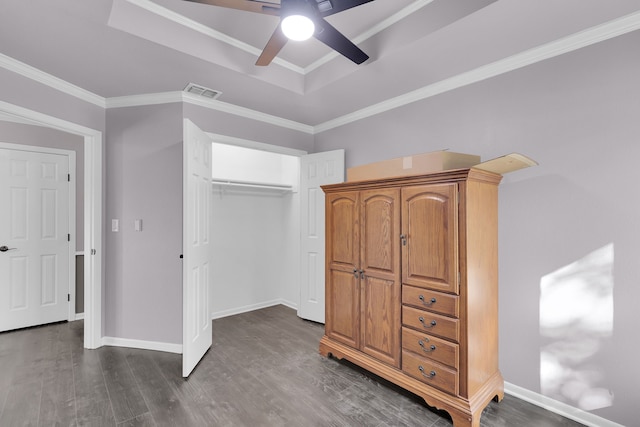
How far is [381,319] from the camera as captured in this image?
7.77ft

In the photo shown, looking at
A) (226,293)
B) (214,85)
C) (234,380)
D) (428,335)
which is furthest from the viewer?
(226,293)

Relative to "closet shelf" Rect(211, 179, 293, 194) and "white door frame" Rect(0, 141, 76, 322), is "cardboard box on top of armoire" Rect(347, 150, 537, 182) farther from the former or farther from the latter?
"white door frame" Rect(0, 141, 76, 322)

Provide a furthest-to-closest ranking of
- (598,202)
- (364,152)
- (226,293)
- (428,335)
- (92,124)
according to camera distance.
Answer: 1. (226,293)
2. (364,152)
3. (92,124)
4. (428,335)
5. (598,202)

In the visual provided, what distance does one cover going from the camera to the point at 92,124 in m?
2.95

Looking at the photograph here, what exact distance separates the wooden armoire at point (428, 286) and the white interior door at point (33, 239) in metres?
3.65

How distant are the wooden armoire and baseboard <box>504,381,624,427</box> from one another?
0.61 feet

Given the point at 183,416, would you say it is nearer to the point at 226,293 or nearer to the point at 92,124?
the point at 226,293

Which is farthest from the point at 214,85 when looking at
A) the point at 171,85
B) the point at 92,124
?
the point at 92,124

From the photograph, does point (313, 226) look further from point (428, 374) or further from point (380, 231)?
point (428, 374)

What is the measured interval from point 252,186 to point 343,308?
210 cm

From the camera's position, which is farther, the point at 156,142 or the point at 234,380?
the point at 156,142

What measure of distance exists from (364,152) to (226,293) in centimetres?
257

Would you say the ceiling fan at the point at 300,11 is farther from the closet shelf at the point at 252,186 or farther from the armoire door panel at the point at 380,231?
the closet shelf at the point at 252,186

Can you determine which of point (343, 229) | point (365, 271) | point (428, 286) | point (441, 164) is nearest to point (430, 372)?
point (428, 286)
